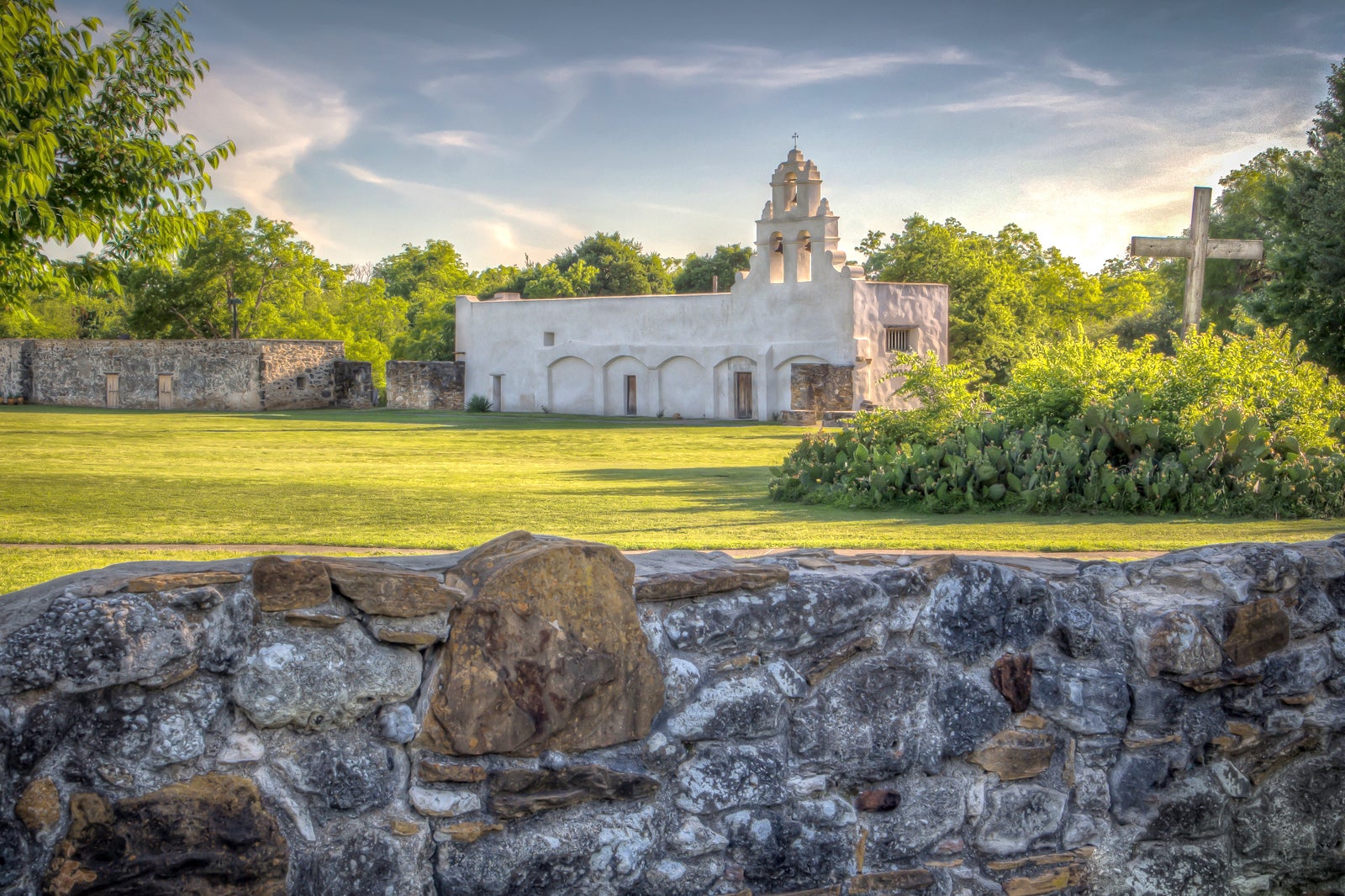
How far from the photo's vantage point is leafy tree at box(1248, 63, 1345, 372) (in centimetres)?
1753

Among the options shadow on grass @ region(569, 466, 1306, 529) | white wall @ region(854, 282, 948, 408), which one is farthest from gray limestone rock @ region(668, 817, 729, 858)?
white wall @ region(854, 282, 948, 408)

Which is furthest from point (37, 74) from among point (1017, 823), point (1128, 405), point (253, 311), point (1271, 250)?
point (253, 311)

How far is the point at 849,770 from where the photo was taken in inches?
127

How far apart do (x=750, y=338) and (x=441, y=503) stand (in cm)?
2803

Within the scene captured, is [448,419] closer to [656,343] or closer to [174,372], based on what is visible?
[656,343]

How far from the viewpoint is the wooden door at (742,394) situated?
39.5 metres

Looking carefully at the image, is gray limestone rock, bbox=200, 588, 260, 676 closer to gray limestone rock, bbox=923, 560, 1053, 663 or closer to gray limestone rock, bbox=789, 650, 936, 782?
gray limestone rock, bbox=789, 650, 936, 782

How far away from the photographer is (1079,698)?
3.37 meters

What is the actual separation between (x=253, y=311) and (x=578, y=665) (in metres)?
62.2

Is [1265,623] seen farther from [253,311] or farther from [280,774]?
[253,311]

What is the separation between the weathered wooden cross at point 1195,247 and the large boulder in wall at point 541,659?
618 inches

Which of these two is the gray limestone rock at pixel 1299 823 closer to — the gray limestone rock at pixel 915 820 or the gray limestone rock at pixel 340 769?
the gray limestone rock at pixel 915 820

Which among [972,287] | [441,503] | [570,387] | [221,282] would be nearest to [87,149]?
[441,503]

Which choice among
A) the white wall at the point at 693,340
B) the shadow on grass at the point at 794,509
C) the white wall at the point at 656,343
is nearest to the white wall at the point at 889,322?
the white wall at the point at 693,340
